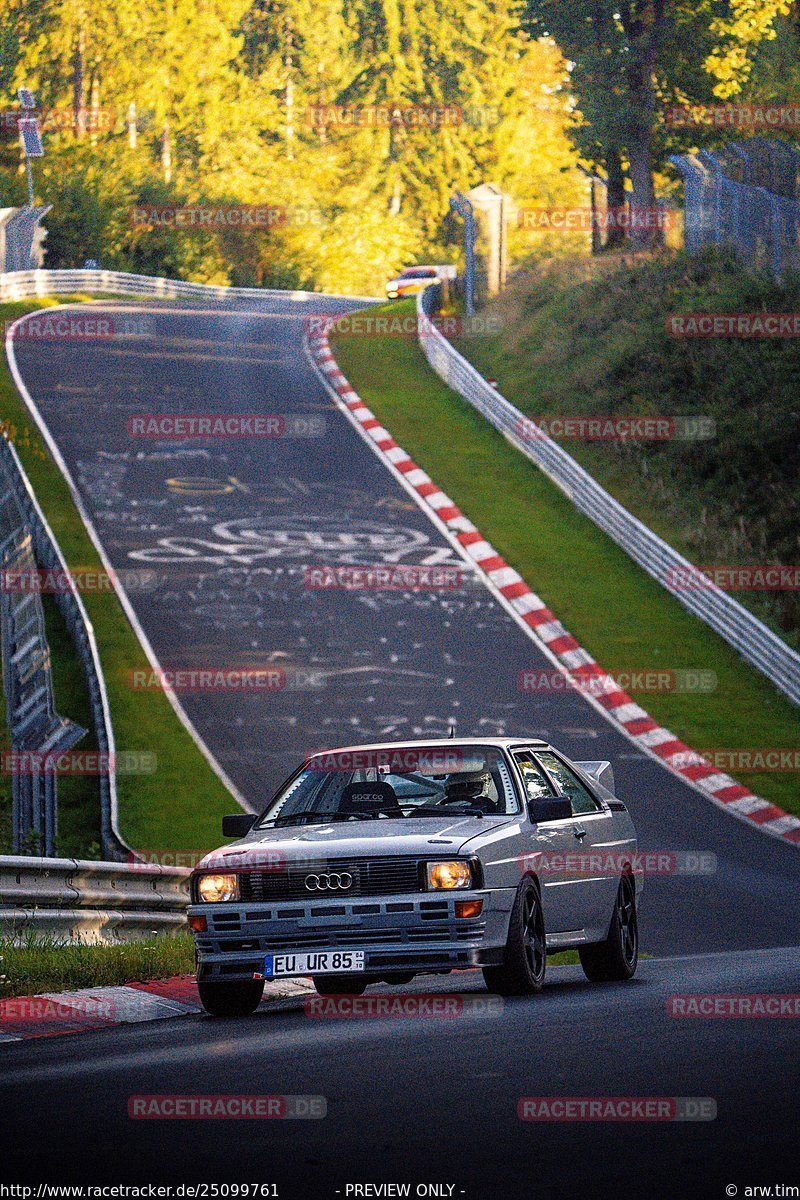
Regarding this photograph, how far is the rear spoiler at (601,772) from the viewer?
40.8 ft

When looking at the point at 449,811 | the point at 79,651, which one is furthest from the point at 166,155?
the point at 449,811

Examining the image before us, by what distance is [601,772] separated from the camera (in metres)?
12.5

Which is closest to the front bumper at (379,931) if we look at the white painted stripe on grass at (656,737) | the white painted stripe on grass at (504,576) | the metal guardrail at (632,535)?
the white painted stripe on grass at (656,737)

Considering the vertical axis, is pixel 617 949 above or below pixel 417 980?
above

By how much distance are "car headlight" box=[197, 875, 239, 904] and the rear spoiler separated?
3106mm

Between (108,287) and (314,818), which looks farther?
(108,287)

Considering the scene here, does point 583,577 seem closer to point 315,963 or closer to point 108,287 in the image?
point 315,963

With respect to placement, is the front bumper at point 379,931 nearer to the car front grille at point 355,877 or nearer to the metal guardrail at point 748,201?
the car front grille at point 355,877

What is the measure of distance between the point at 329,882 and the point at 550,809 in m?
1.32

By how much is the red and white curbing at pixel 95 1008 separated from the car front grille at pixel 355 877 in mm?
1053

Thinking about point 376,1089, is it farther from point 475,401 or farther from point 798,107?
point 798,107

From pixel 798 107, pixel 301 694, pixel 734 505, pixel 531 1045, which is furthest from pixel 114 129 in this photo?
pixel 531 1045

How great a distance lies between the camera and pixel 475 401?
1580 inches

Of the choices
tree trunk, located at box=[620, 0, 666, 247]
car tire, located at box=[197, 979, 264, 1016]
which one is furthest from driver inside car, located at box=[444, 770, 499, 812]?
tree trunk, located at box=[620, 0, 666, 247]
